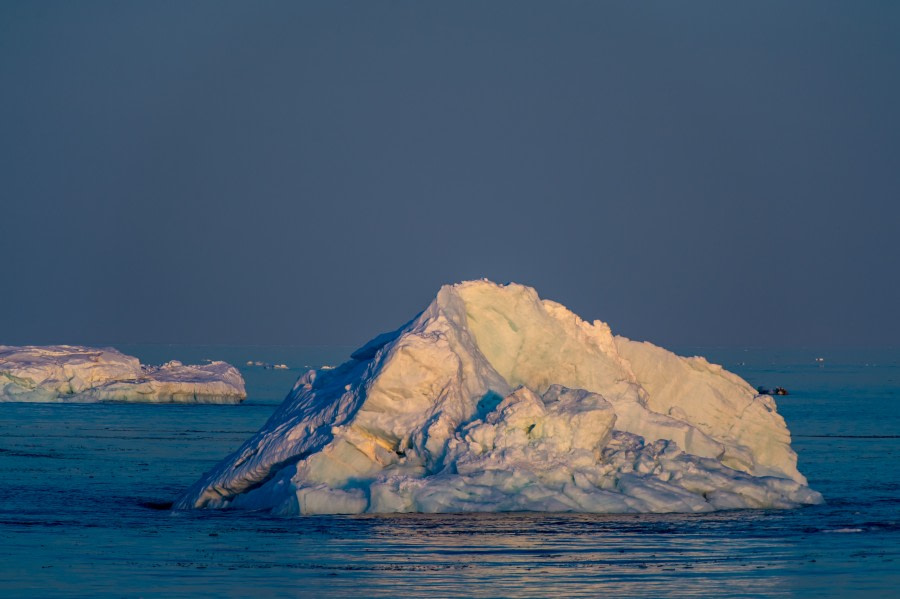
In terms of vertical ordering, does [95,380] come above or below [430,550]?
above

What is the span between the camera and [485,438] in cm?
2427

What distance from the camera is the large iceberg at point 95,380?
2731 inches

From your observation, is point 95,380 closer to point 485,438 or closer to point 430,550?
point 485,438

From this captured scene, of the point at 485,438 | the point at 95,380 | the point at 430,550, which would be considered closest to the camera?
the point at 430,550

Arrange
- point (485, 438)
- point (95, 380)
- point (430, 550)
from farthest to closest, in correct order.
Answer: point (95, 380) < point (485, 438) < point (430, 550)

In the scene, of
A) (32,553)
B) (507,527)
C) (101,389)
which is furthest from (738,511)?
(101,389)

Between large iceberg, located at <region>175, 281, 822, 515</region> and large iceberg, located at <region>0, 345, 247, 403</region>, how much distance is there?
44512 mm

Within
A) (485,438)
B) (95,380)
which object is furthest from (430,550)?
(95,380)

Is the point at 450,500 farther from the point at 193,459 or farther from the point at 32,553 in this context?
the point at 193,459

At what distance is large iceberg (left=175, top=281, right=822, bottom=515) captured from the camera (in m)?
24.1

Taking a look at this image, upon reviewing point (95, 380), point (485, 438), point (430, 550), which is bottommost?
point (430, 550)

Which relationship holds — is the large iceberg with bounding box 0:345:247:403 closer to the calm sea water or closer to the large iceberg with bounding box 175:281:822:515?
the calm sea water

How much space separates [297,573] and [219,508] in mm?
7340

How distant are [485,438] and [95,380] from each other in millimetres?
51316
